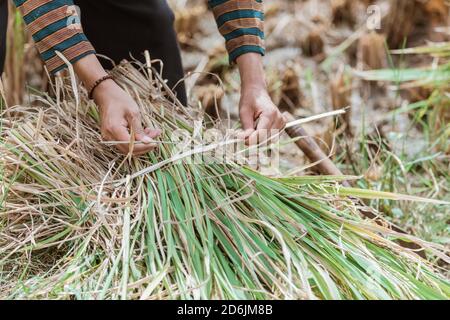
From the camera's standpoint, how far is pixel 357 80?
2.96 meters

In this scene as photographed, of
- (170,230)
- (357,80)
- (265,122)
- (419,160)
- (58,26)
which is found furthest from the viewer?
(357,80)

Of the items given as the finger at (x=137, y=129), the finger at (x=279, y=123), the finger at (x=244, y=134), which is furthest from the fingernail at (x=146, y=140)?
the finger at (x=279, y=123)

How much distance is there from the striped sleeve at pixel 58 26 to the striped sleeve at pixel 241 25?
363 mm

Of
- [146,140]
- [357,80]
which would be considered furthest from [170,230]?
[357,80]

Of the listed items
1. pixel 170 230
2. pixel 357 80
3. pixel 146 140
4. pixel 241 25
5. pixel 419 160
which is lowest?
pixel 357 80

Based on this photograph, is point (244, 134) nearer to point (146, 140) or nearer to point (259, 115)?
point (259, 115)

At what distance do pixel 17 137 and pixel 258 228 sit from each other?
53cm

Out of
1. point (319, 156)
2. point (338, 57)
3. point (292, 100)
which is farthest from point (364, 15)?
point (319, 156)

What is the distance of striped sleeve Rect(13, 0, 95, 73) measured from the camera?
1392 millimetres

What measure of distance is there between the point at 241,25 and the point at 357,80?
1.44 metres

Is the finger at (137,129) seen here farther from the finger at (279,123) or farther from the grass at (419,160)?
the grass at (419,160)

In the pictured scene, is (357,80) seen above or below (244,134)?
below

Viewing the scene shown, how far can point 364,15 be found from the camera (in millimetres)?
3320

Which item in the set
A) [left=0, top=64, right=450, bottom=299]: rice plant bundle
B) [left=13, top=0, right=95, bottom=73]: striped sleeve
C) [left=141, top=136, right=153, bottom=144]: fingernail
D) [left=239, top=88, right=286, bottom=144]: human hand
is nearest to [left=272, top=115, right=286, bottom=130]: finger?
[left=239, top=88, right=286, bottom=144]: human hand
